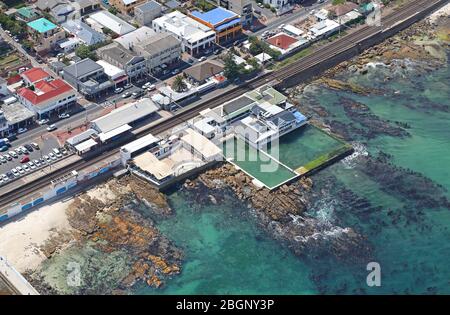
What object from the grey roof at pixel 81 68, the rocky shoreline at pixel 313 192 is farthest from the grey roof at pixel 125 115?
the rocky shoreline at pixel 313 192

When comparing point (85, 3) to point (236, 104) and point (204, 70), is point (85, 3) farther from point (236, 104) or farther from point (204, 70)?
point (236, 104)

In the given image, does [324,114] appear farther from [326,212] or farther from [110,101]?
[110,101]

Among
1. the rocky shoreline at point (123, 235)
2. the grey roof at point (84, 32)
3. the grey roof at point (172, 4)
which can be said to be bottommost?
the rocky shoreline at point (123, 235)

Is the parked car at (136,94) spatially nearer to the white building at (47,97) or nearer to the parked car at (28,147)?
the white building at (47,97)

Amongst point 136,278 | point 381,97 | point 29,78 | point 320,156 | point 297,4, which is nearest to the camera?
point 136,278

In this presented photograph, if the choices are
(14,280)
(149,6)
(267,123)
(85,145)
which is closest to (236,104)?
(267,123)

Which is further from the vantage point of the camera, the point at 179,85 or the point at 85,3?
the point at 85,3

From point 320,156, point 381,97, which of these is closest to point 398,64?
point 381,97
